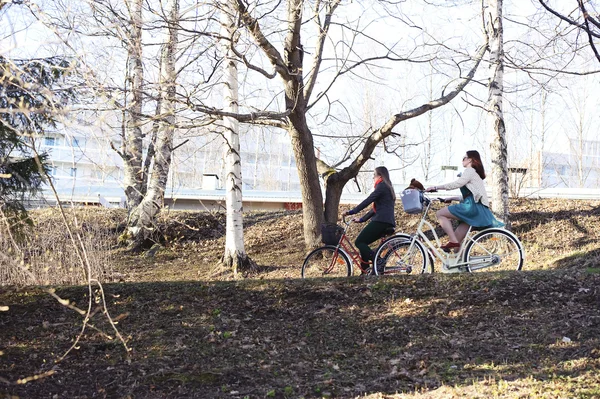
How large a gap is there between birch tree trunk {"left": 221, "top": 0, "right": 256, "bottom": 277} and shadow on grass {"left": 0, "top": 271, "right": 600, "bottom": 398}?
354 cm

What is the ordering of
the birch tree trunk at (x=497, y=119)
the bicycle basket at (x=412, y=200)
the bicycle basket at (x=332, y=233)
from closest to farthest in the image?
the bicycle basket at (x=412, y=200)
the bicycle basket at (x=332, y=233)
the birch tree trunk at (x=497, y=119)

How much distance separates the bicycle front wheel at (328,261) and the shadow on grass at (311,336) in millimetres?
865

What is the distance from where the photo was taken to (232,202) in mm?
11812

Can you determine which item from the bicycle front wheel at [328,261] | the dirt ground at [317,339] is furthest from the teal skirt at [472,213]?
the bicycle front wheel at [328,261]

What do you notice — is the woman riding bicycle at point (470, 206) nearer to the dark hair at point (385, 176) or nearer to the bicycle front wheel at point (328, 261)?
the dark hair at point (385, 176)

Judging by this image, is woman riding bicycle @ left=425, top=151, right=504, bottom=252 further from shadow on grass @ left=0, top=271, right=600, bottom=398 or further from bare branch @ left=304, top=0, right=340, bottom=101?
bare branch @ left=304, top=0, right=340, bottom=101

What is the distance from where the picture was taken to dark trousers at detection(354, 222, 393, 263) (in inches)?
362

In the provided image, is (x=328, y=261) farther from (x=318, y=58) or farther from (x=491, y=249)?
(x=318, y=58)

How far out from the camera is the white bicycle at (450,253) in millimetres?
8688

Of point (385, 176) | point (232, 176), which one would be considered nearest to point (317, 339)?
point (385, 176)

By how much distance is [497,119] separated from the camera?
11930mm

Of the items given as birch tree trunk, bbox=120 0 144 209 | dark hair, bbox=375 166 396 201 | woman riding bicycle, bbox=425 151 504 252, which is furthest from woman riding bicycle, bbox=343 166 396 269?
birch tree trunk, bbox=120 0 144 209

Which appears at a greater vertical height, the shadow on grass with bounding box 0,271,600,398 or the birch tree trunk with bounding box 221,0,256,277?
the birch tree trunk with bounding box 221,0,256,277

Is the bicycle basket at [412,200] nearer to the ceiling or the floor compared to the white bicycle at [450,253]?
nearer to the ceiling
